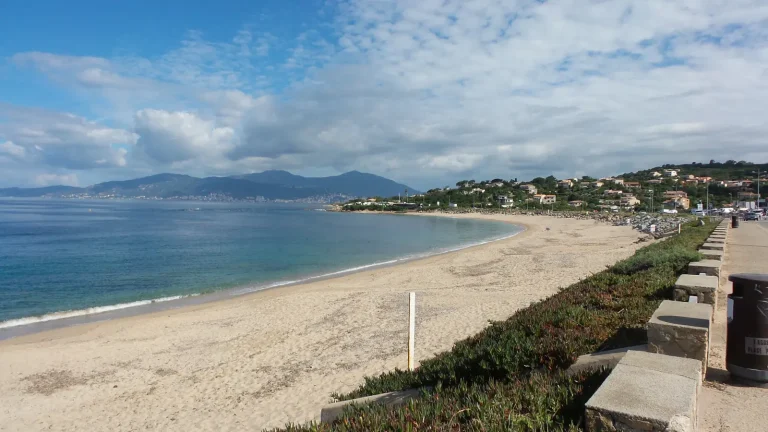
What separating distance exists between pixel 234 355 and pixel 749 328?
10037 mm

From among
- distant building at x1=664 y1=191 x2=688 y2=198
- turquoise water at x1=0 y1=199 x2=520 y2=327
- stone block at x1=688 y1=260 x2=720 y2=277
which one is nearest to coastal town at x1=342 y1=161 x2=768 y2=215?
distant building at x1=664 y1=191 x2=688 y2=198

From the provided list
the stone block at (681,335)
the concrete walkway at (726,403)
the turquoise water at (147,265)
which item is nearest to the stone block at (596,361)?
the stone block at (681,335)

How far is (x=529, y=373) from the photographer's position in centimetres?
421

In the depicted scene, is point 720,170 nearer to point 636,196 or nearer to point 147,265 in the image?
point 636,196

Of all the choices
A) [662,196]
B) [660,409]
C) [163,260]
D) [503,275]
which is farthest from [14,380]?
[662,196]

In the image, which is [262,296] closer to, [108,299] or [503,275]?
[108,299]

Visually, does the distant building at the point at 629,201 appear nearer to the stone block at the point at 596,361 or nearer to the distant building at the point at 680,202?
the distant building at the point at 680,202

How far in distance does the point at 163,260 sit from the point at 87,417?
25.5m

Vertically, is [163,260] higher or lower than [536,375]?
lower

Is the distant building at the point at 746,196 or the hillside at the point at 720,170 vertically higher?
the hillside at the point at 720,170

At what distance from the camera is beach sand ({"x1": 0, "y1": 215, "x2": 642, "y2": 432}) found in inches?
319

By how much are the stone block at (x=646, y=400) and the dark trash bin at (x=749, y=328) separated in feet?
3.87

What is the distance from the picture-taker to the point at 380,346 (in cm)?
1104

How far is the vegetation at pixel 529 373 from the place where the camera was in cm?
297
